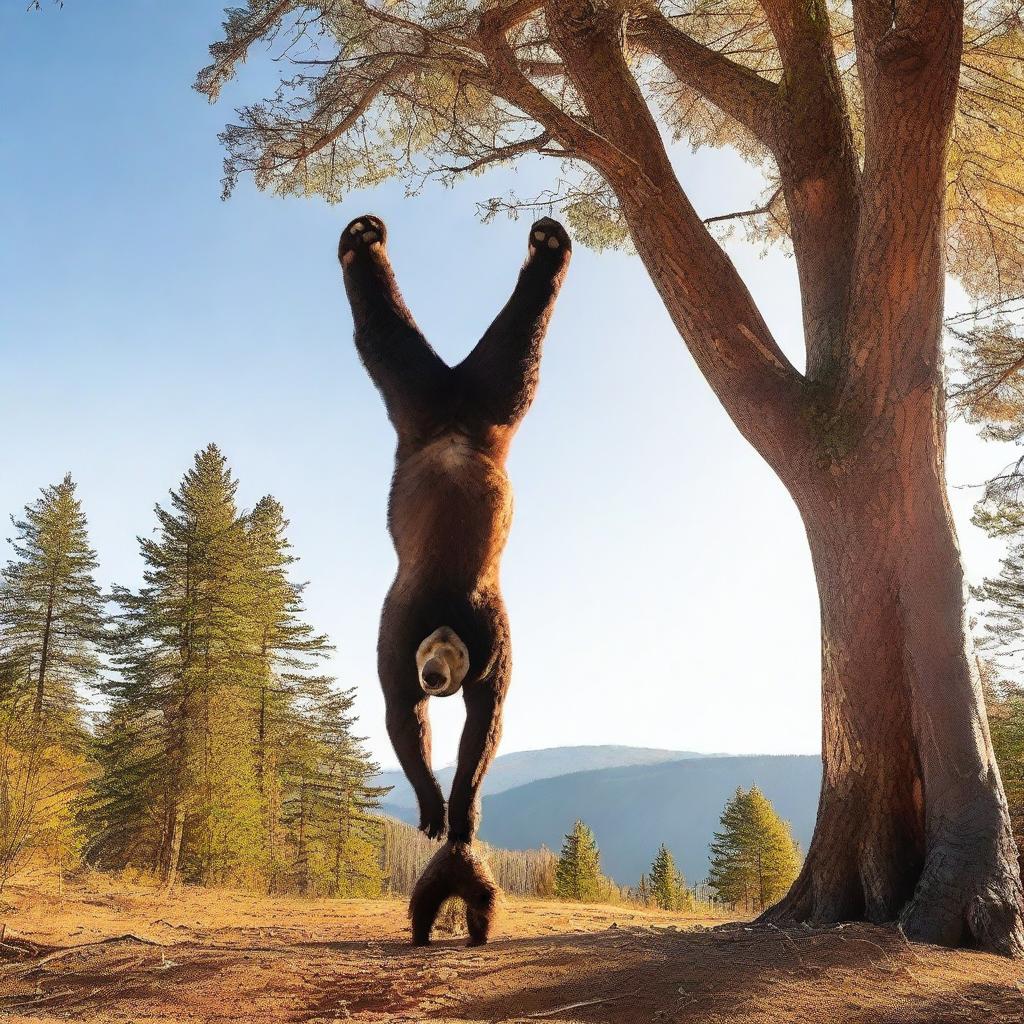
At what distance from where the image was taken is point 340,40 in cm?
682

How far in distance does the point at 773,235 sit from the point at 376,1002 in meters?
8.31

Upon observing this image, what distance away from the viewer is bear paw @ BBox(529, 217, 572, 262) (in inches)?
122

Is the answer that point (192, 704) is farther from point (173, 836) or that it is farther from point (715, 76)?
point (715, 76)

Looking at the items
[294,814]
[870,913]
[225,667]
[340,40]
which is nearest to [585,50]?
[340,40]

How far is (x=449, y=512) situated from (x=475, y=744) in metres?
0.85

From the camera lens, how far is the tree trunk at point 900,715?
3.65 meters

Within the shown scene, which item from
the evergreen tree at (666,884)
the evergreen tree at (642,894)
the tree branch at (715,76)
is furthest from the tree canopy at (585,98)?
the evergreen tree at (666,884)

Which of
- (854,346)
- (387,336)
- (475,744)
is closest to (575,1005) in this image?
(475,744)

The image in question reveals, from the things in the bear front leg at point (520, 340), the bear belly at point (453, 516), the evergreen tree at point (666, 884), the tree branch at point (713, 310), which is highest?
the tree branch at point (713, 310)

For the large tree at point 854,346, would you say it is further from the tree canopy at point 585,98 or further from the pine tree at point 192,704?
the pine tree at point 192,704

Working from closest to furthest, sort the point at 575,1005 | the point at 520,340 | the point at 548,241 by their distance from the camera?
the point at 575,1005 < the point at 520,340 < the point at 548,241

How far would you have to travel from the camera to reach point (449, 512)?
9.04ft

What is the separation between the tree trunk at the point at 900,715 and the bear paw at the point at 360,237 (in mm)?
2893

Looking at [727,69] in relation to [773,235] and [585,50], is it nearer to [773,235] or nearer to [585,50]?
[585,50]
